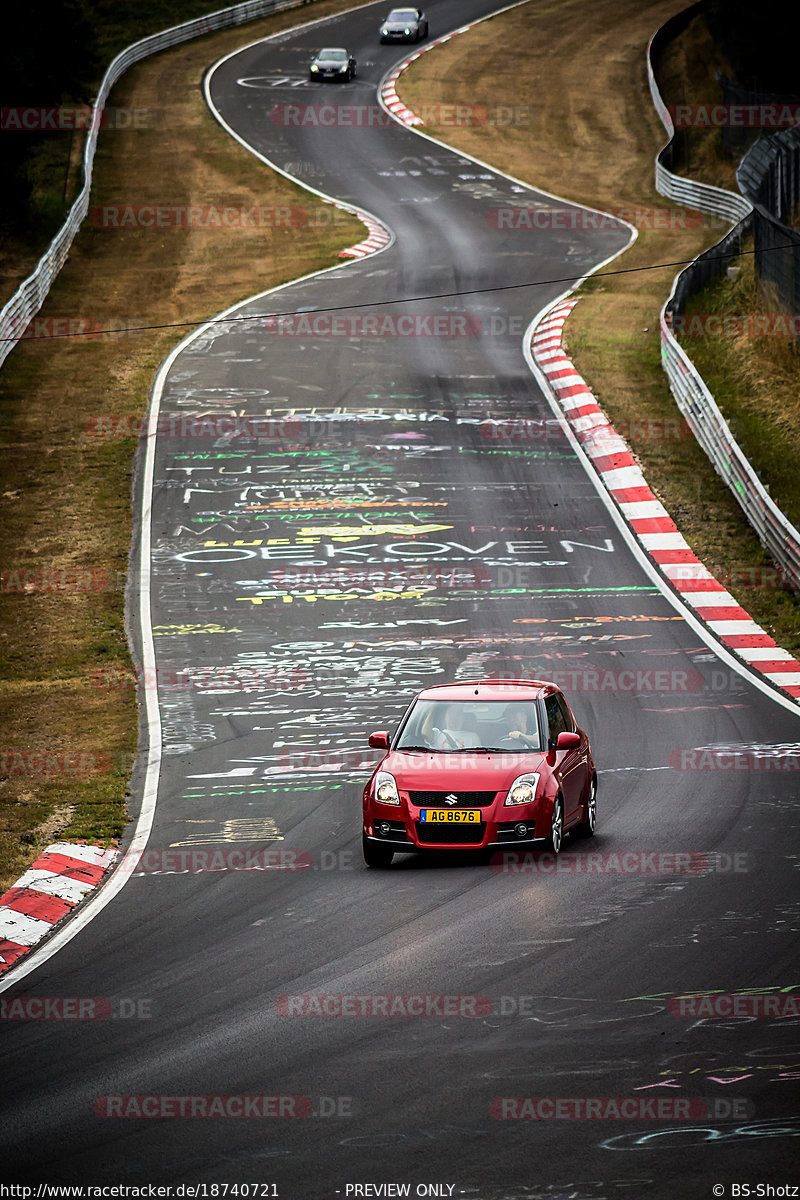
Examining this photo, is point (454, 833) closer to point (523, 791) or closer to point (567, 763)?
point (523, 791)

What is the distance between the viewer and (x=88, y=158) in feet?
171

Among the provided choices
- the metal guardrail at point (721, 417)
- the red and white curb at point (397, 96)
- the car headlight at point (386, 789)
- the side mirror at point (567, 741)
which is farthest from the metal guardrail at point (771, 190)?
the red and white curb at point (397, 96)

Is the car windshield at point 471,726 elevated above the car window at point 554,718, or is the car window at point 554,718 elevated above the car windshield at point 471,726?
the car windshield at point 471,726

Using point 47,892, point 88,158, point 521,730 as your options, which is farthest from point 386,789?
point 88,158

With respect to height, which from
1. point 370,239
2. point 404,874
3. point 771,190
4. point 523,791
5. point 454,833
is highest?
point 523,791

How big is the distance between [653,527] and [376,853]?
14.2 m

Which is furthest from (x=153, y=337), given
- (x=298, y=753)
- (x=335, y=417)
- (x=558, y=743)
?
(x=558, y=743)

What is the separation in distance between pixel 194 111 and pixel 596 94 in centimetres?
1775

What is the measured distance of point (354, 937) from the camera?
1052cm

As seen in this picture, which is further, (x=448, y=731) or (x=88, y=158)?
(x=88, y=158)

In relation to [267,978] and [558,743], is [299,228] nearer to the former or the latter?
[558,743]

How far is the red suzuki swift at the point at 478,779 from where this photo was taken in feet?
41.0

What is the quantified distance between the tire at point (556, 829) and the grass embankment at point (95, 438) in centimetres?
454

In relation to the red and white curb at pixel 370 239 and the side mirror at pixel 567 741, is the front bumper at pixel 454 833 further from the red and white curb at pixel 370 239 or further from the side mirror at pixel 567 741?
the red and white curb at pixel 370 239
